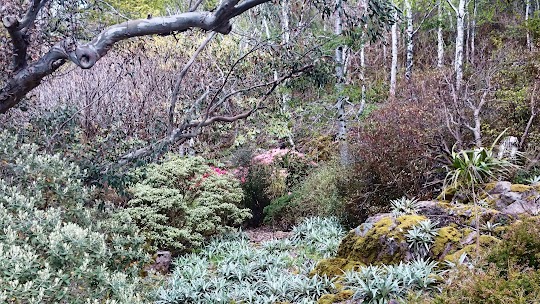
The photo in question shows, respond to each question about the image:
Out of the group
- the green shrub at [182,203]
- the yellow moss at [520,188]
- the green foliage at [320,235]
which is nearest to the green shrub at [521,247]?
the yellow moss at [520,188]

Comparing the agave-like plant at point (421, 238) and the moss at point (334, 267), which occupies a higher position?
the agave-like plant at point (421, 238)

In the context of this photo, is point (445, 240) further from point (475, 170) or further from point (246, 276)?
point (246, 276)

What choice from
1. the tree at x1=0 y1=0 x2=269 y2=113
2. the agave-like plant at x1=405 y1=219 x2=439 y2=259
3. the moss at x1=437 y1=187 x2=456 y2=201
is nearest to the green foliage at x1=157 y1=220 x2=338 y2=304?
the agave-like plant at x1=405 y1=219 x2=439 y2=259

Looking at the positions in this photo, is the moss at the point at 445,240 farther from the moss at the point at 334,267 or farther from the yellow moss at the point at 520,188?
the yellow moss at the point at 520,188

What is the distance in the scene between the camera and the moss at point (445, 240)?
4438mm

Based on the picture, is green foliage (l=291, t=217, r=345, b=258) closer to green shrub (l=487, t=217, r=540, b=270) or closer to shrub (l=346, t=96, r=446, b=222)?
shrub (l=346, t=96, r=446, b=222)

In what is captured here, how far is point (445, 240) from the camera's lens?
4520mm

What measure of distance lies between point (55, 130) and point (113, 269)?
8.71ft

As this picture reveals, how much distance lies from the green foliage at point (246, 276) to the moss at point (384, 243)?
51cm

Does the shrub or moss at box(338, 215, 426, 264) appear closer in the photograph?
moss at box(338, 215, 426, 264)

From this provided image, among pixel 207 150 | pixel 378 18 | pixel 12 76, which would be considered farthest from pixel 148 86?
pixel 378 18

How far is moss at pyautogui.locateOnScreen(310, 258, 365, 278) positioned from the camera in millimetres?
4742

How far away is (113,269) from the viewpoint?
429 centimetres

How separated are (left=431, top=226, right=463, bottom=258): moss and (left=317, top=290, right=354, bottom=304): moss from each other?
1.02 m
